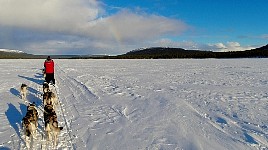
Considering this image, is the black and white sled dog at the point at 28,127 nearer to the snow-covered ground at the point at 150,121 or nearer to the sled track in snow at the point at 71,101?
the snow-covered ground at the point at 150,121

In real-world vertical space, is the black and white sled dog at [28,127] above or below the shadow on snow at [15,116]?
above

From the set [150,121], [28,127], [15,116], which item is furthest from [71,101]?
[28,127]

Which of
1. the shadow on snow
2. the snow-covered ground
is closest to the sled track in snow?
the snow-covered ground

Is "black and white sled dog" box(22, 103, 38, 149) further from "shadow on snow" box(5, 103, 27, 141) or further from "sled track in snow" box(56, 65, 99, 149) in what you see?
"sled track in snow" box(56, 65, 99, 149)

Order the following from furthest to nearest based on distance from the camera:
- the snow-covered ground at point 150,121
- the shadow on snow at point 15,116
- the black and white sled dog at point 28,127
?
the shadow on snow at point 15,116 → the snow-covered ground at point 150,121 → the black and white sled dog at point 28,127

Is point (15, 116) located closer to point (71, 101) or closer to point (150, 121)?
point (71, 101)

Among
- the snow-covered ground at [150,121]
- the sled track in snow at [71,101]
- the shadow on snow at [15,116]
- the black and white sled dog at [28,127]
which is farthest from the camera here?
the shadow on snow at [15,116]

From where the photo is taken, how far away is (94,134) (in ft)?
19.9

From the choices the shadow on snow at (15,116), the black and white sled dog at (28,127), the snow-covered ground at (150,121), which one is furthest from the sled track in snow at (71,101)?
the shadow on snow at (15,116)

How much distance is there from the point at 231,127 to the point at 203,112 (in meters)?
1.52

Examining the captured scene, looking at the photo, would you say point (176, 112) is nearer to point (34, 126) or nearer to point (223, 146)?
point (223, 146)

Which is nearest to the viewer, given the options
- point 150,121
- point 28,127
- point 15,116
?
point 28,127

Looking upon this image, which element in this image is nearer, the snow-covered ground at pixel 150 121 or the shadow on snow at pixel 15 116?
the snow-covered ground at pixel 150 121

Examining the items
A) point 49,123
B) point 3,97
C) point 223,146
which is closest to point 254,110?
point 223,146
